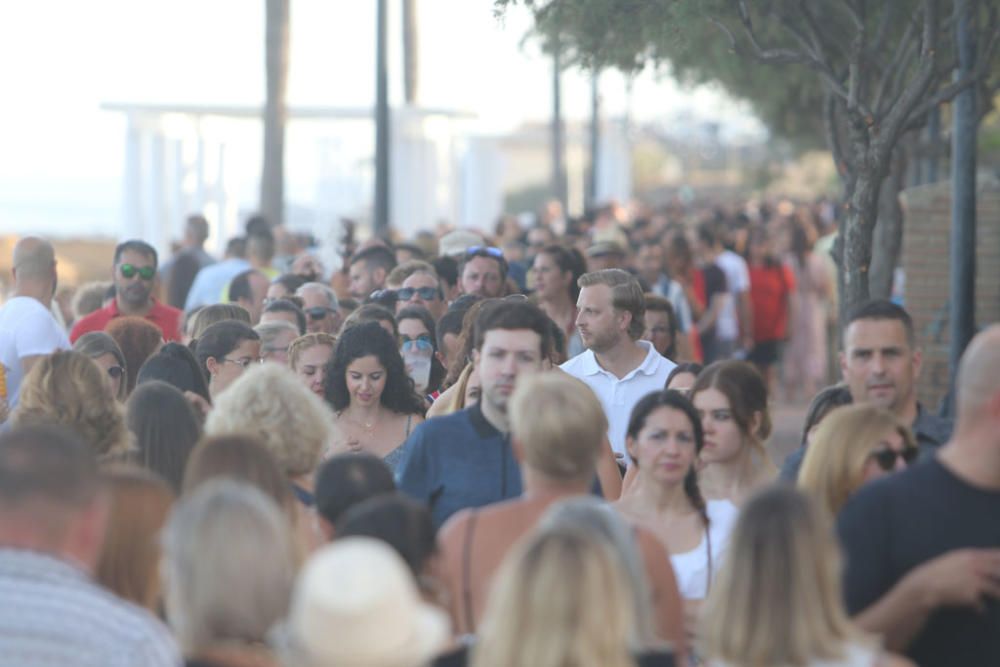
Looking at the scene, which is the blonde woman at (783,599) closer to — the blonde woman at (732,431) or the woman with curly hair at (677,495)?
the woman with curly hair at (677,495)

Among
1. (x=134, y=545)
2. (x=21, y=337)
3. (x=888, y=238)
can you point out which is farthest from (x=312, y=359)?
(x=888, y=238)

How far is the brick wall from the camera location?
49.2ft

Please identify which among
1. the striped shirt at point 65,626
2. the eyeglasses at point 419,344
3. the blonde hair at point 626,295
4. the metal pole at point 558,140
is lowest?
the striped shirt at point 65,626

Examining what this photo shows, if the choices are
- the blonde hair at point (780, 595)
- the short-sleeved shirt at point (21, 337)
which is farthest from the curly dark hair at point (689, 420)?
the short-sleeved shirt at point (21, 337)

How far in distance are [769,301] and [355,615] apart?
13950 mm

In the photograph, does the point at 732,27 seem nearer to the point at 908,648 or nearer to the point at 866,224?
the point at 866,224

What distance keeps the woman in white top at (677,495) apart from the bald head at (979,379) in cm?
137

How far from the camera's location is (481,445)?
20.6 feet

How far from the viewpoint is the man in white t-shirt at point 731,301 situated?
16.4 meters

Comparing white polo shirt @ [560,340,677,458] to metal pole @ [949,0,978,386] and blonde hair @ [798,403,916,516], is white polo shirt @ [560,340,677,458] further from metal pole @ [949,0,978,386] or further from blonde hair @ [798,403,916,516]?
blonde hair @ [798,403,916,516]

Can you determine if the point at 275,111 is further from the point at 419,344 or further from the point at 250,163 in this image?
the point at 419,344

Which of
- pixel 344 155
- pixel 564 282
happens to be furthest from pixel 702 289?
pixel 344 155

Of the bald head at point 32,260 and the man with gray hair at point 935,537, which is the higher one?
the bald head at point 32,260

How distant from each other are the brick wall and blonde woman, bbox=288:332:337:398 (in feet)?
24.5
